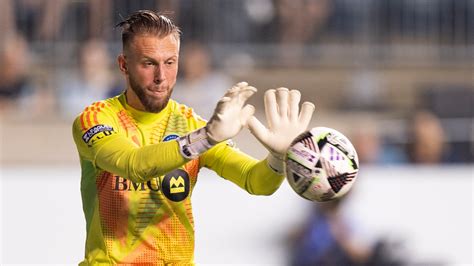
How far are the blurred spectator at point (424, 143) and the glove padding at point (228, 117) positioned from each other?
7.81m

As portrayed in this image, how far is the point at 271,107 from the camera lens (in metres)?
6.71

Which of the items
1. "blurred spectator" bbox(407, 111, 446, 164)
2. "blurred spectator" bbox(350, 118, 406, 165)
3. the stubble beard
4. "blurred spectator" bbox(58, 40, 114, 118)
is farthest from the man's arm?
"blurred spectator" bbox(407, 111, 446, 164)

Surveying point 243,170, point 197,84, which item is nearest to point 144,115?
point 243,170

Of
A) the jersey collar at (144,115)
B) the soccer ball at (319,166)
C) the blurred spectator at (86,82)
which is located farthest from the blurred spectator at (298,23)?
the soccer ball at (319,166)

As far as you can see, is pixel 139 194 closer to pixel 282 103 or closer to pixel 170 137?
pixel 170 137

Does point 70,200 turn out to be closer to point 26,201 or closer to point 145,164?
point 26,201

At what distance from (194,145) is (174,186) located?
69cm

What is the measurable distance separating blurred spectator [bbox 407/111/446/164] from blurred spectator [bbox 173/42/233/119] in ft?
7.37

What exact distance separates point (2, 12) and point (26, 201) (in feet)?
15.0

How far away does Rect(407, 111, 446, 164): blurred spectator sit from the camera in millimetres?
13789

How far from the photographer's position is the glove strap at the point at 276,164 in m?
6.70

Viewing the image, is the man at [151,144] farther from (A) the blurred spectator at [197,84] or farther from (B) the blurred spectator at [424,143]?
(B) the blurred spectator at [424,143]

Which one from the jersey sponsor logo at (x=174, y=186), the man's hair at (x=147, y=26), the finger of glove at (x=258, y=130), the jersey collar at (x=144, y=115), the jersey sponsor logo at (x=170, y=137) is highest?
the man's hair at (x=147, y=26)

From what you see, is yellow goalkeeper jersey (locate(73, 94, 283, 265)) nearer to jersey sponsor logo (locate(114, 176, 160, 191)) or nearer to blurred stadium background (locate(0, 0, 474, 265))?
jersey sponsor logo (locate(114, 176, 160, 191))
